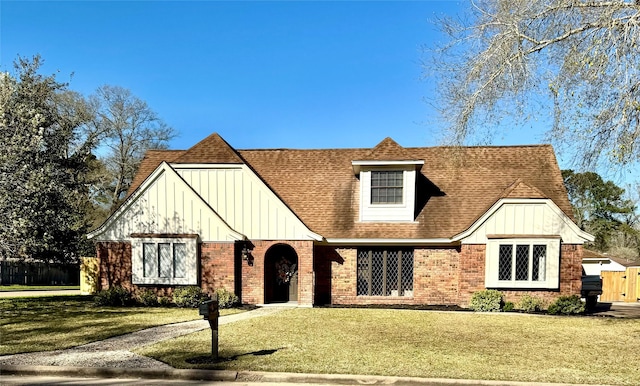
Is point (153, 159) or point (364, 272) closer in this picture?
point (364, 272)

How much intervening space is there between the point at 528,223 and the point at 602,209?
31807 millimetres

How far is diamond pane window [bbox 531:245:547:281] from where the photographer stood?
46.2 ft

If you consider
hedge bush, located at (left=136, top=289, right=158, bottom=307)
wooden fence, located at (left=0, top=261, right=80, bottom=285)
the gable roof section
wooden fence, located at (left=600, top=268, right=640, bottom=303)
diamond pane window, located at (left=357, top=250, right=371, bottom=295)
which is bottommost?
wooden fence, located at (left=0, top=261, right=80, bottom=285)

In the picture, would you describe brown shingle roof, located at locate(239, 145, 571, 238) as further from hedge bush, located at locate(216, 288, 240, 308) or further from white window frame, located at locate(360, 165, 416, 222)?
hedge bush, located at locate(216, 288, 240, 308)

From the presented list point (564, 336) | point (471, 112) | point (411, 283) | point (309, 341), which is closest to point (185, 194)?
point (309, 341)

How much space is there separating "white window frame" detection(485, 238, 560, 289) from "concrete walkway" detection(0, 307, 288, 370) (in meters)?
10.3

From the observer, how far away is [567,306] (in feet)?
44.4

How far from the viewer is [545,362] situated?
7.39 meters

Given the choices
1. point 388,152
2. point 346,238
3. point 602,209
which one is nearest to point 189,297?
point 346,238

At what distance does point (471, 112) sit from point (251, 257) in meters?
9.40

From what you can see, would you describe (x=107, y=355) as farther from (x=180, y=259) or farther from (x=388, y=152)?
(x=388, y=152)

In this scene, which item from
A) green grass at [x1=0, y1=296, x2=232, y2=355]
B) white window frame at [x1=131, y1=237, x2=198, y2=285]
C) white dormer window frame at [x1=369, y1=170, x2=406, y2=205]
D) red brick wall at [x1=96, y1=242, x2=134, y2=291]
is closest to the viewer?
green grass at [x1=0, y1=296, x2=232, y2=355]

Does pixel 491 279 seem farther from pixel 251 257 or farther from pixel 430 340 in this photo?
pixel 251 257

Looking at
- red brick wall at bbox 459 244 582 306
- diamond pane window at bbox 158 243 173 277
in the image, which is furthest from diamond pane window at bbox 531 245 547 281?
diamond pane window at bbox 158 243 173 277
